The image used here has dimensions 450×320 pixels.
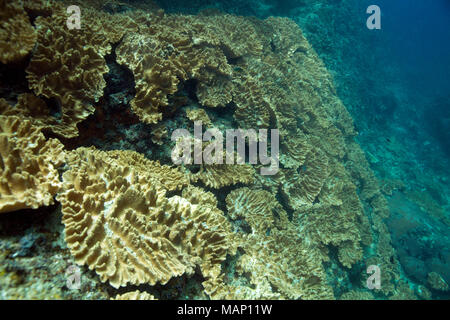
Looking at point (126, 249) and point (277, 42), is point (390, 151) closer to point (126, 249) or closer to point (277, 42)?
point (277, 42)

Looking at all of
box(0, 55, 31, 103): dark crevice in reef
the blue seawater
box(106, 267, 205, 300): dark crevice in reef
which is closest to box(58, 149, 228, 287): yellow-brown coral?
box(106, 267, 205, 300): dark crevice in reef

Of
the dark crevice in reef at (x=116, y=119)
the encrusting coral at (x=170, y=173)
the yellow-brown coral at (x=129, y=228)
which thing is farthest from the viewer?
the dark crevice in reef at (x=116, y=119)

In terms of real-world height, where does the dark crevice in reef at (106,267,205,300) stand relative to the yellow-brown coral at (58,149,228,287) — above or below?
below

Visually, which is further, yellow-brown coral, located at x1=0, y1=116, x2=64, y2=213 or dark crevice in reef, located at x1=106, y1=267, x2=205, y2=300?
dark crevice in reef, located at x1=106, y1=267, x2=205, y2=300

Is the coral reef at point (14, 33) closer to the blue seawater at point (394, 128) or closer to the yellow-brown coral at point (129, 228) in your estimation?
the yellow-brown coral at point (129, 228)

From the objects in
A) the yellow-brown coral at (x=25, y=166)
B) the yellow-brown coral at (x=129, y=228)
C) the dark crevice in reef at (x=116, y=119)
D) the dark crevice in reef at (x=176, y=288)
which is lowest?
the dark crevice in reef at (x=176, y=288)

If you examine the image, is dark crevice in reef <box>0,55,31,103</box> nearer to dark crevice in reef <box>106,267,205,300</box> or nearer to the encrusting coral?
the encrusting coral

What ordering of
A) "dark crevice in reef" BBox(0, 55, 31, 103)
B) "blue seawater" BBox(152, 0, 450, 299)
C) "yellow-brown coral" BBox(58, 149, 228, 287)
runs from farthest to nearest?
"blue seawater" BBox(152, 0, 450, 299) → "dark crevice in reef" BBox(0, 55, 31, 103) → "yellow-brown coral" BBox(58, 149, 228, 287)

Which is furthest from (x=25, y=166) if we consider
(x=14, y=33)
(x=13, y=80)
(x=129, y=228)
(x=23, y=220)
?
(x=14, y=33)

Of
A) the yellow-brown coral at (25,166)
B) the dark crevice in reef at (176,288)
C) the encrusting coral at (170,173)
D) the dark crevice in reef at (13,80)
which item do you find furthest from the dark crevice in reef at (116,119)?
the dark crevice in reef at (176,288)

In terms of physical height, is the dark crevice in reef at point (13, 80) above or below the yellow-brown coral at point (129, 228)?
above

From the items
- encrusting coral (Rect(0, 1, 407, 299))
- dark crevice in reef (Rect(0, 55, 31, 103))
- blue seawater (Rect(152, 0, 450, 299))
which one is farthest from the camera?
blue seawater (Rect(152, 0, 450, 299))

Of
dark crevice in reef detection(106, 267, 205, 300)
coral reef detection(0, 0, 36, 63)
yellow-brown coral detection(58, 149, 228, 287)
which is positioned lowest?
dark crevice in reef detection(106, 267, 205, 300)

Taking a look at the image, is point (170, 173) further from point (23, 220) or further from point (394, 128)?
point (394, 128)
